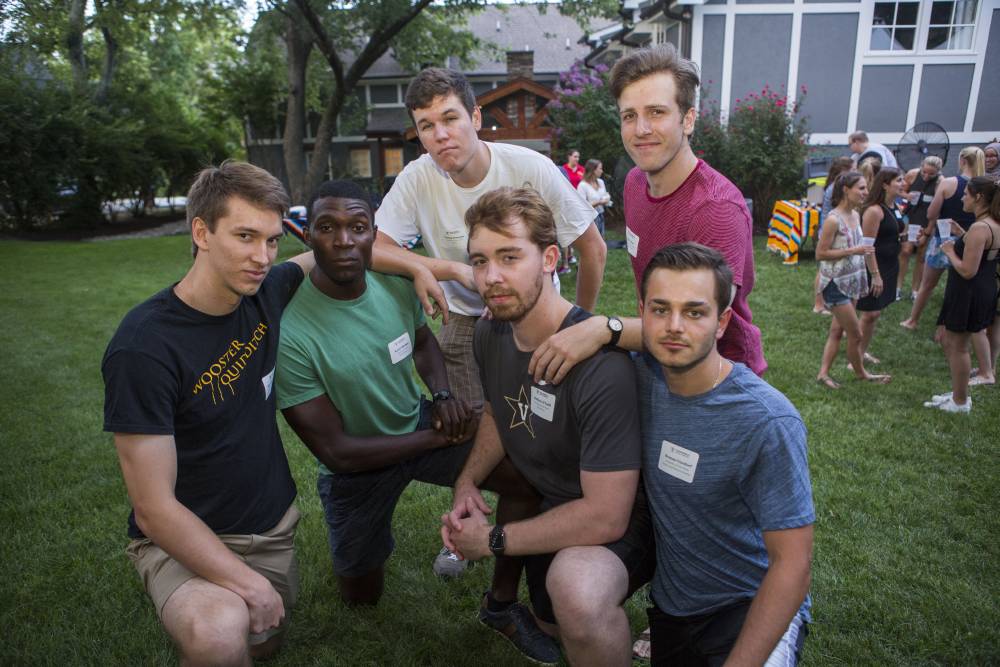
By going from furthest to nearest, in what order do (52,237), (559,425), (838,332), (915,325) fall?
(52,237)
(915,325)
(838,332)
(559,425)

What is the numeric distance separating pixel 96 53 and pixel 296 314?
37.3 metres

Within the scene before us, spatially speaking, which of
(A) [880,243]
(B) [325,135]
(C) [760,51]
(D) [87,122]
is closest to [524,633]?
(A) [880,243]

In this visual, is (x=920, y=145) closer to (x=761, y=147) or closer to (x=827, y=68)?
(x=761, y=147)

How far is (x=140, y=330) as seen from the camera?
2230 millimetres

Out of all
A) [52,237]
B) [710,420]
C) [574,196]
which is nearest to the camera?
[710,420]

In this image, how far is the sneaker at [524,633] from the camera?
2947mm

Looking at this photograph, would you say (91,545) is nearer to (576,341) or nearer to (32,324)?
(576,341)

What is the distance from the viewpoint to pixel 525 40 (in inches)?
1439

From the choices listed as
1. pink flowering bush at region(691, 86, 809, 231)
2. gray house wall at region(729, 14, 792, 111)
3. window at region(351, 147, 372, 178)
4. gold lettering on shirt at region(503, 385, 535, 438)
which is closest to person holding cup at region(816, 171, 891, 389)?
gold lettering on shirt at region(503, 385, 535, 438)

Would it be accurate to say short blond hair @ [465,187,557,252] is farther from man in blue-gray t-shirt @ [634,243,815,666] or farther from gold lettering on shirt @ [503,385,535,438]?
gold lettering on shirt @ [503,385,535,438]

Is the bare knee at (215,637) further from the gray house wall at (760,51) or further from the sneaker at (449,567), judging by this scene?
the gray house wall at (760,51)

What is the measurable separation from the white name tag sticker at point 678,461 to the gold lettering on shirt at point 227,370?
1637 millimetres

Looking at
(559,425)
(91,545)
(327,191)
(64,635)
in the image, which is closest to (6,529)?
(91,545)

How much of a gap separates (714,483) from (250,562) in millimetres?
1967
